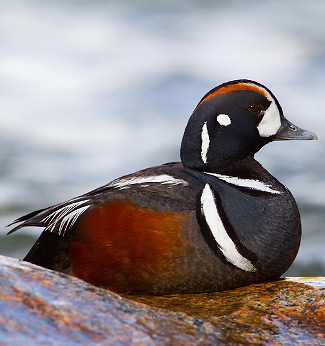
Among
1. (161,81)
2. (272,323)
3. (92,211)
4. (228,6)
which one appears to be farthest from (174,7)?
(272,323)

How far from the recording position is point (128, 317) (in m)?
3.89

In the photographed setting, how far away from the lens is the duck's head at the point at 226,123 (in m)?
5.66

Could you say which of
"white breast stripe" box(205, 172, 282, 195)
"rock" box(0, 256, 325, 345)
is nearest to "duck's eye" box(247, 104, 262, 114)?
"white breast stripe" box(205, 172, 282, 195)

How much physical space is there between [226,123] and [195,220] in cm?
82

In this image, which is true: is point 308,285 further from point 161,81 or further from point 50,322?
point 161,81

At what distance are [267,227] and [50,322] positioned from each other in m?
2.02

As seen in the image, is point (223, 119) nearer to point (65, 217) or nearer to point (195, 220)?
point (195, 220)

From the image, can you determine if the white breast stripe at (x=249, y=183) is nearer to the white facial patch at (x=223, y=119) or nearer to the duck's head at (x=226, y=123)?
the duck's head at (x=226, y=123)

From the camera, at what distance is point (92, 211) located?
5410 mm

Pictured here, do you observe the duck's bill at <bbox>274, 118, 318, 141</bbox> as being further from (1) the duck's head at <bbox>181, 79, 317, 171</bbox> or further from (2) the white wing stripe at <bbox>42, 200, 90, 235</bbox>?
(2) the white wing stripe at <bbox>42, 200, 90, 235</bbox>

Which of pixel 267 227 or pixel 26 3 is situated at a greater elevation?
pixel 26 3

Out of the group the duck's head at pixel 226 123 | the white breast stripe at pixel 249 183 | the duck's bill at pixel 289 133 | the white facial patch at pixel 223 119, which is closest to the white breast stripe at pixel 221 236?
the white breast stripe at pixel 249 183

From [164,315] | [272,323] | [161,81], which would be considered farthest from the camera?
[161,81]

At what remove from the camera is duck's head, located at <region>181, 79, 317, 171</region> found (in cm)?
566
